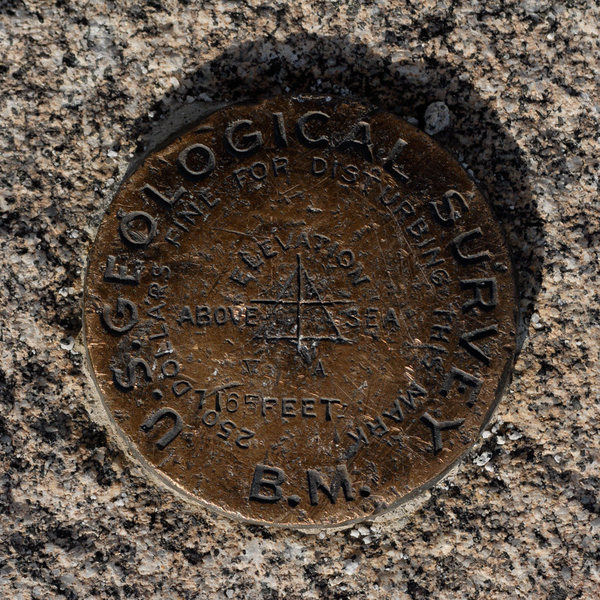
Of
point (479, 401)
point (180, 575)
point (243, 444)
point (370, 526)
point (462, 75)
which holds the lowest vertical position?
point (180, 575)

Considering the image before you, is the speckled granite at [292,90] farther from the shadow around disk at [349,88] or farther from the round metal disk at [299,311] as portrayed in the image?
the round metal disk at [299,311]

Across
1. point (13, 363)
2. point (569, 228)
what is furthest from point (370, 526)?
point (13, 363)

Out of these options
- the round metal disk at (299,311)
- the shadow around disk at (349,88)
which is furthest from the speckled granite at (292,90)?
the round metal disk at (299,311)

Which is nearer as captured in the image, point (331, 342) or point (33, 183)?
point (331, 342)

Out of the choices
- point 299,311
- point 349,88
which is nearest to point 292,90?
point 349,88

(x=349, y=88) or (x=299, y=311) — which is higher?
(x=349, y=88)

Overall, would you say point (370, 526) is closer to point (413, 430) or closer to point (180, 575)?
point (413, 430)

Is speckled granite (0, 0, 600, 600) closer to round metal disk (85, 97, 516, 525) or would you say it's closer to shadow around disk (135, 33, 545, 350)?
shadow around disk (135, 33, 545, 350)

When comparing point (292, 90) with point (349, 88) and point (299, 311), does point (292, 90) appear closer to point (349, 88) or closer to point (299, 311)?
point (349, 88)

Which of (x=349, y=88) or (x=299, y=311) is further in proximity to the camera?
(x=349, y=88)
